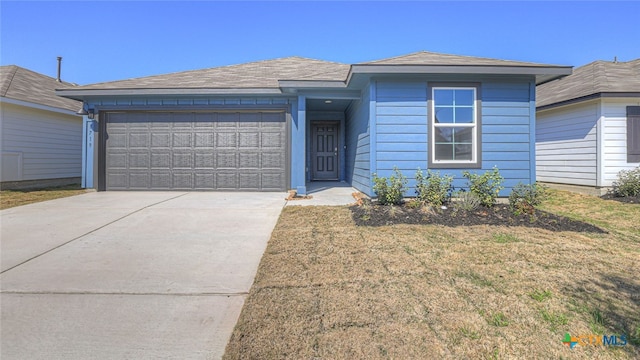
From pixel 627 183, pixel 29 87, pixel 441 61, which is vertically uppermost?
pixel 29 87

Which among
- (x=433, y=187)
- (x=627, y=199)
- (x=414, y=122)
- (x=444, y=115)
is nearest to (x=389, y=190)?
(x=433, y=187)

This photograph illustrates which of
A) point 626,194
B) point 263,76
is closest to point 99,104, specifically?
point 263,76

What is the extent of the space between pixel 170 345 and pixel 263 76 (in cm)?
794

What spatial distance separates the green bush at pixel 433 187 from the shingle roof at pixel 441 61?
2078mm

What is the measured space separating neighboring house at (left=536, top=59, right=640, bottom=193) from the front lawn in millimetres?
5177

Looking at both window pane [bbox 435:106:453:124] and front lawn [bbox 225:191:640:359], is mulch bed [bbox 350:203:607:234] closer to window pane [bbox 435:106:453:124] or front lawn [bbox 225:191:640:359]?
front lawn [bbox 225:191:640:359]

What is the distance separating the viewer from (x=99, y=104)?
8.20 m

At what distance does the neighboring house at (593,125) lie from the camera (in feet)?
25.9

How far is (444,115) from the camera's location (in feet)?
20.4

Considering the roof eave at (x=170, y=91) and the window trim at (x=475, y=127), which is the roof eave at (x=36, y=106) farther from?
the window trim at (x=475, y=127)

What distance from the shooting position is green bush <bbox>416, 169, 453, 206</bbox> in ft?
18.5

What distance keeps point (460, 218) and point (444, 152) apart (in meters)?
1.73

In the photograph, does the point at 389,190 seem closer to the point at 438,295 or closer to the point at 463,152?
the point at 463,152

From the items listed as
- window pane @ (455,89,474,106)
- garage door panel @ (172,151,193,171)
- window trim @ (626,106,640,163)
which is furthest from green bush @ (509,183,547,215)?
garage door panel @ (172,151,193,171)
